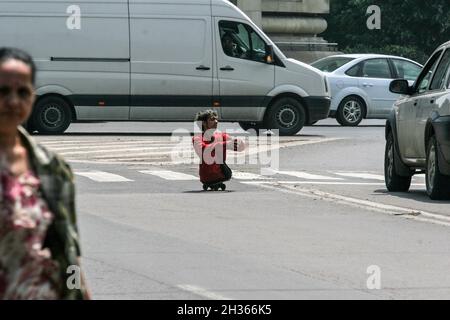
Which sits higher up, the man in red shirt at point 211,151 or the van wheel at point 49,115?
the man in red shirt at point 211,151

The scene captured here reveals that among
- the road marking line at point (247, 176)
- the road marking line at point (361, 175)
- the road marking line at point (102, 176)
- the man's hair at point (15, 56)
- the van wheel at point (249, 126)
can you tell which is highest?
the man's hair at point (15, 56)

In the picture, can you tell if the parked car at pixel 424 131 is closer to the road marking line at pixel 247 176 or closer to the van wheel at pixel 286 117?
the road marking line at pixel 247 176

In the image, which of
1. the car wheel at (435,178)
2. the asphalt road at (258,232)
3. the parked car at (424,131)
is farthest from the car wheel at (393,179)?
the car wheel at (435,178)

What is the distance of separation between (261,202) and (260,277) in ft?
19.7

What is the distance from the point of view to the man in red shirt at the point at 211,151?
17188 millimetres

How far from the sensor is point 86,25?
2816 cm

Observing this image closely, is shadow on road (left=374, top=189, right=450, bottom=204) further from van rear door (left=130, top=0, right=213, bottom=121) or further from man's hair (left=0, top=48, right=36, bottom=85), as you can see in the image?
man's hair (left=0, top=48, right=36, bottom=85)

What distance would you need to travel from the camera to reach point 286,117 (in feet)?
95.4

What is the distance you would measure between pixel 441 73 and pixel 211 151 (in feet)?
8.83

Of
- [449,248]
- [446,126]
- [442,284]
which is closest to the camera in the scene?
[442,284]

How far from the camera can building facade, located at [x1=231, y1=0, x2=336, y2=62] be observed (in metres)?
42.5

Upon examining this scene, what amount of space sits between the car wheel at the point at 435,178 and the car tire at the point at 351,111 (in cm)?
1668
